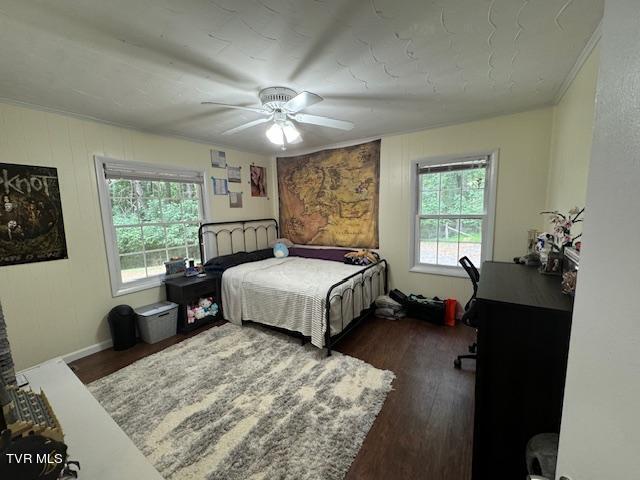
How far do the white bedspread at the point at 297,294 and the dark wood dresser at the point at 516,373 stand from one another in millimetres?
1467

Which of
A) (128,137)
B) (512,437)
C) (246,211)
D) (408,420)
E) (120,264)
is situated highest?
(128,137)

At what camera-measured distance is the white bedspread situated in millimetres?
2639

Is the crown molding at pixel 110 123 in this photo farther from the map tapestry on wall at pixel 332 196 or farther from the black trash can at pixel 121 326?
the black trash can at pixel 121 326

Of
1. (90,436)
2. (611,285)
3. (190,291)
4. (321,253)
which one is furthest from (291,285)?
(611,285)

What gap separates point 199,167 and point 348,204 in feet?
7.13

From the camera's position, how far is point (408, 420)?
72.0 inches

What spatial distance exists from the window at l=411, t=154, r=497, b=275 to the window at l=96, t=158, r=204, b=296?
121 inches

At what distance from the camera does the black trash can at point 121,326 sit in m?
2.79

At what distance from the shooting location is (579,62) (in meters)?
1.79

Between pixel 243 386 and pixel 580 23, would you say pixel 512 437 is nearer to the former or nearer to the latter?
pixel 243 386

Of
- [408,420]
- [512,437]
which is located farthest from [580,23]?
[408,420]

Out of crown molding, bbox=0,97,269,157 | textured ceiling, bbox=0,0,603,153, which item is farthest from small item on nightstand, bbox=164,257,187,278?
textured ceiling, bbox=0,0,603,153

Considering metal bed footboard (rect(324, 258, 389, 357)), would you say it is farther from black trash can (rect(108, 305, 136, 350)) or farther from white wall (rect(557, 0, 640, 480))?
black trash can (rect(108, 305, 136, 350))

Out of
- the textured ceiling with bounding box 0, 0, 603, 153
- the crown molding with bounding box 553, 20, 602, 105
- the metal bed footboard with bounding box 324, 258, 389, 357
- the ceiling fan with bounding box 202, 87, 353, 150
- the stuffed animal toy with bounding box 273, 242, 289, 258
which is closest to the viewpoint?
the textured ceiling with bounding box 0, 0, 603, 153
